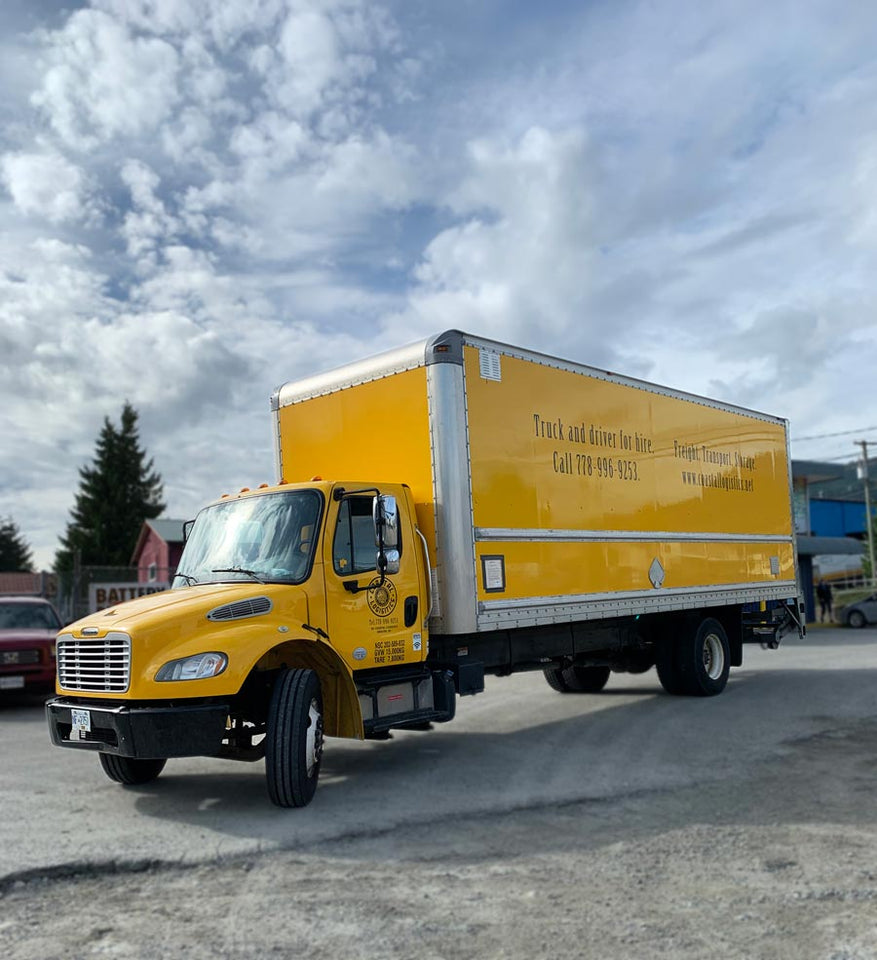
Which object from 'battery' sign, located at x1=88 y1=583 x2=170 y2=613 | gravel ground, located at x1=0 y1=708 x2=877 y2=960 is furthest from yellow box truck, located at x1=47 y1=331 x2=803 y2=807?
'battery' sign, located at x1=88 y1=583 x2=170 y2=613

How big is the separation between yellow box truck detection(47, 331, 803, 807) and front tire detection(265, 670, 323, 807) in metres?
0.02

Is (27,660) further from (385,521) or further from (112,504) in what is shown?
(112,504)

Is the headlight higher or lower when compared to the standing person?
higher

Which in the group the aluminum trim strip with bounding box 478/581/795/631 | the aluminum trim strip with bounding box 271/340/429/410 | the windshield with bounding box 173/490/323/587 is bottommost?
the aluminum trim strip with bounding box 478/581/795/631

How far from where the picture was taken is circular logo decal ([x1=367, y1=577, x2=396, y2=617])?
7797 mm

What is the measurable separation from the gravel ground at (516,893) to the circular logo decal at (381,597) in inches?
74.5

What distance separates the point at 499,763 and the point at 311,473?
135 inches

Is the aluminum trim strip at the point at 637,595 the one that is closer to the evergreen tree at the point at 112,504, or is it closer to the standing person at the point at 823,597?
the standing person at the point at 823,597

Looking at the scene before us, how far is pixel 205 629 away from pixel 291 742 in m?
1.01

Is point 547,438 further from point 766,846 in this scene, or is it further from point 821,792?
point 766,846

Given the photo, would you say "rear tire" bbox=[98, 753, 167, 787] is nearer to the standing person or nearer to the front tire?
the front tire

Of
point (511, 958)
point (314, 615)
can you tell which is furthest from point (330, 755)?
point (511, 958)

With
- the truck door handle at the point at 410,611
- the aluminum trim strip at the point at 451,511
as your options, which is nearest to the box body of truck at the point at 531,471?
the aluminum trim strip at the point at 451,511

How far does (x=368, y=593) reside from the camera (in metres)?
7.79
